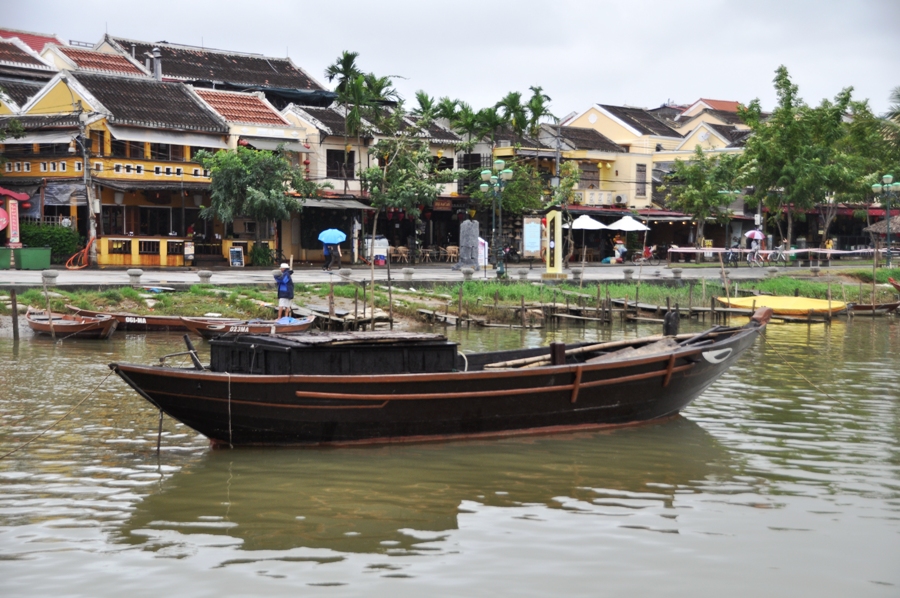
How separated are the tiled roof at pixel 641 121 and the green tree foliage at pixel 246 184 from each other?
28.3 m

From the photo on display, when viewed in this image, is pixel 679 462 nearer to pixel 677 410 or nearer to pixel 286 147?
pixel 677 410

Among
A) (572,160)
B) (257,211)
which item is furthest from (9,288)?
(572,160)

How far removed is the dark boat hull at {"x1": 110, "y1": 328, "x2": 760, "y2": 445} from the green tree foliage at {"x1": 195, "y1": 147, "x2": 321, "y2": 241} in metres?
25.0

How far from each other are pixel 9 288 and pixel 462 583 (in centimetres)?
2252

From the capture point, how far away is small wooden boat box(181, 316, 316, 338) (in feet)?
73.1

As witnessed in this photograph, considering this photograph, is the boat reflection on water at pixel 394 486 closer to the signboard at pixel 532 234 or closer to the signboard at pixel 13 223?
the signboard at pixel 13 223

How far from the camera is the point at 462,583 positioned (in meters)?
8.59

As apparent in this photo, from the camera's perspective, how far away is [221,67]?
49281 mm

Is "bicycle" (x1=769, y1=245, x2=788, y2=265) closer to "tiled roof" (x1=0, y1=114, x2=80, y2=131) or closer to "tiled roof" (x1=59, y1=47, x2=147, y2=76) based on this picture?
"tiled roof" (x1=59, y1=47, x2=147, y2=76)

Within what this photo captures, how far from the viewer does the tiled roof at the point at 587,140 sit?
54781 millimetres

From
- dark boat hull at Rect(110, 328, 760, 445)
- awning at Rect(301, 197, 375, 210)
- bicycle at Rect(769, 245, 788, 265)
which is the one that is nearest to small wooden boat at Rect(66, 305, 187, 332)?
dark boat hull at Rect(110, 328, 760, 445)

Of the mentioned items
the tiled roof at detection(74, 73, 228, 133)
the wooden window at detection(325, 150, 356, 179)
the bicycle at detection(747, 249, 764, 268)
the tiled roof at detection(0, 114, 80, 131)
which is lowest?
the bicycle at detection(747, 249, 764, 268)

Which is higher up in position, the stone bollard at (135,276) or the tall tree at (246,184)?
the tall tree at (246,184)

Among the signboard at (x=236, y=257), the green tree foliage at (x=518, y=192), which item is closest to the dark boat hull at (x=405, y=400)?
the signboard at (x=236, y=257)
